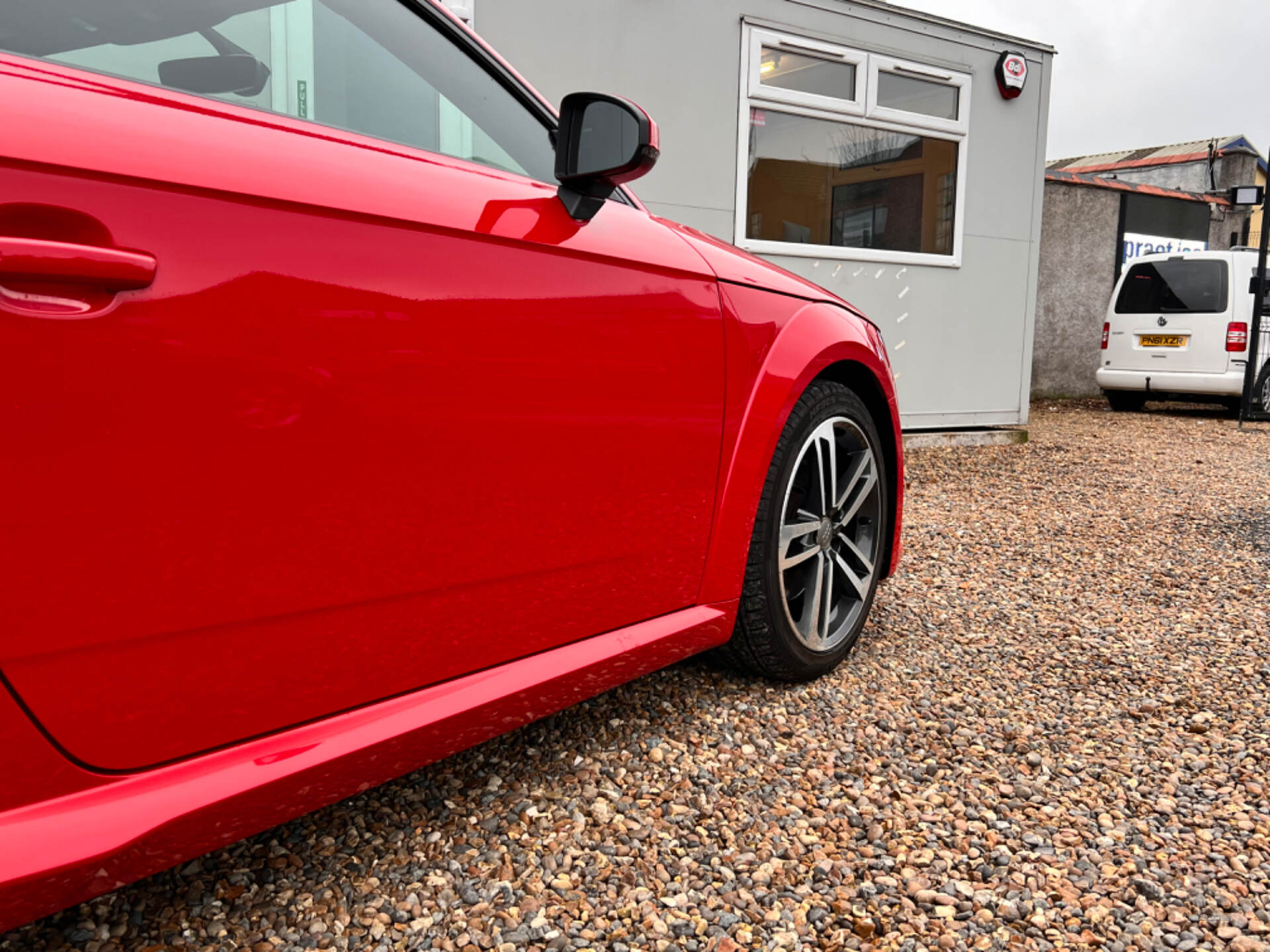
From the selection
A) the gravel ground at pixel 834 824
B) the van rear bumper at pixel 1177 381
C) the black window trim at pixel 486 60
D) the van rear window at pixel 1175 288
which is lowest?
the gravel ground at pixel 834 824

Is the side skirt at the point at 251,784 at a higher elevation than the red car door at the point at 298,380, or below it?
below

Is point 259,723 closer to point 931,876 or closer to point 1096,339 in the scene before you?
point 931,876

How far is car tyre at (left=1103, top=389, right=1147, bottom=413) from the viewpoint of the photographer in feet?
37.2

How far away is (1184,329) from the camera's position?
34.6ft

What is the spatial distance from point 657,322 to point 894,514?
1245 mm

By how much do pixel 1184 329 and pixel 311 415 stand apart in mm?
11543

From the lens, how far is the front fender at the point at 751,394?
2068 millimetres

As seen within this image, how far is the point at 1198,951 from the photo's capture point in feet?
5.03

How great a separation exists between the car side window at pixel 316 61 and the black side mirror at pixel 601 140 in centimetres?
16

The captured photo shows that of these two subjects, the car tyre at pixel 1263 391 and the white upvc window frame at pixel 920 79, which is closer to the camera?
the white upvc window frame at pixel 920 79

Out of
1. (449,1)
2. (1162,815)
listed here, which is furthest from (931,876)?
(449,1)

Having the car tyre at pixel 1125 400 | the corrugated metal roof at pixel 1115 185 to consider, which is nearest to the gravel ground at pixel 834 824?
the car tyre at pixel 1125 400

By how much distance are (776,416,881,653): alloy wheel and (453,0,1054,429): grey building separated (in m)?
3.90

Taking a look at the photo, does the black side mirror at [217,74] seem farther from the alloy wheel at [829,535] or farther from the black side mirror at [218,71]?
the alloy wheel at [829,535]
